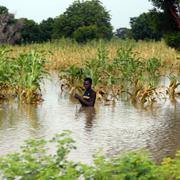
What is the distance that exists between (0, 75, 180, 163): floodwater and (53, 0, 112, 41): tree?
44513mm

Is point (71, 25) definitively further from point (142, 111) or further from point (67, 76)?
point (142, 111)

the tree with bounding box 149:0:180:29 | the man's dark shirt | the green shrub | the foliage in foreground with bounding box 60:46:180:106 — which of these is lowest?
the man's dark shirt

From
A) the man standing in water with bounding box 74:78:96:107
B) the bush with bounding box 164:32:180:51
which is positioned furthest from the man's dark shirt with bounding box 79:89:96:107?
the bush with bounding box 164:32:180:51

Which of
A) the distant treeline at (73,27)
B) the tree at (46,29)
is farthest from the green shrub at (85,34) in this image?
the tree at (46,29)

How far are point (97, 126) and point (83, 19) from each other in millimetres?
52812

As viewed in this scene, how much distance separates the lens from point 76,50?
29141mm

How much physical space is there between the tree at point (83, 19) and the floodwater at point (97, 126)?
44513 mm

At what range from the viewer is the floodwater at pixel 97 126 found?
363 inches

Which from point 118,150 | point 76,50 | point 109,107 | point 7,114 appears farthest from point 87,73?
point 76,50

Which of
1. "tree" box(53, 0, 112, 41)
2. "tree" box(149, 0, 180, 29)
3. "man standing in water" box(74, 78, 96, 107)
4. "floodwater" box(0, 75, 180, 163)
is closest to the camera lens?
"floodwater" box(0, 75, 180, 163)

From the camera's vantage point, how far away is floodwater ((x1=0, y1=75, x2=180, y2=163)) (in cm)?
921

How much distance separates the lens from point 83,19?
209 ft

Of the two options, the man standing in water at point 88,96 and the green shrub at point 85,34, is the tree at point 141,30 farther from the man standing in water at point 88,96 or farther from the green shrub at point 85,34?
the man standing in water at point 88,96

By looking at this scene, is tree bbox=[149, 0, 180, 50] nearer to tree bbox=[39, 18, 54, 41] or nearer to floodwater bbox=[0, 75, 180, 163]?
floodwater bbox=[0, 75, 180, 163]
